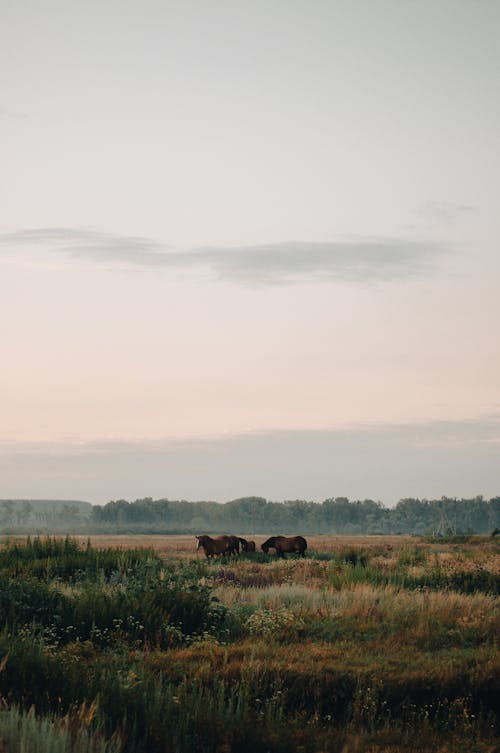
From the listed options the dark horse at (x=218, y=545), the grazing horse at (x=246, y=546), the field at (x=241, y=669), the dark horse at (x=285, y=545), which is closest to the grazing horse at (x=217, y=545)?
the dark horse at (x=218, y=545)

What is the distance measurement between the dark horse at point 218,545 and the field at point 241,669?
1374 centimetres

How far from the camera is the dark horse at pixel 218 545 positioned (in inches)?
1363

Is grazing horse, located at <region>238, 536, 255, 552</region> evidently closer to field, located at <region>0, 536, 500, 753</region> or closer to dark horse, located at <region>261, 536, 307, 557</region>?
dark horse, located at <region>261, 536, 307, 557</region>

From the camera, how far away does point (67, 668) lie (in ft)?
34.4

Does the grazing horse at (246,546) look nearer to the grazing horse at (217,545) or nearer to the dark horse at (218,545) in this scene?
the dark horse at (218,545)

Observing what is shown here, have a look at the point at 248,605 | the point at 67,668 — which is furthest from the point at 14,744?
the point at 248,605

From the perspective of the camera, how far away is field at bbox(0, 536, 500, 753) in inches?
349

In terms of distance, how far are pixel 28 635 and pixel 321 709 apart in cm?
453

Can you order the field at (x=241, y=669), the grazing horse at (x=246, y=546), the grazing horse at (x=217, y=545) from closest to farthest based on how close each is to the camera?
the field at (x=241, y=669)
the grazing horse at (x=217, y=545)
the grazing horse at (x=246, y=546)

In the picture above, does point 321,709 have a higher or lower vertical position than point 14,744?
lower

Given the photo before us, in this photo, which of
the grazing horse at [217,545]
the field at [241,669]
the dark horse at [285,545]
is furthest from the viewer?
the dark horse at [285,545]

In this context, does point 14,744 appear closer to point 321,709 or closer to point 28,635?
point 321,709

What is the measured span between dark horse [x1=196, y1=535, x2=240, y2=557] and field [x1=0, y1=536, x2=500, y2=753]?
13.7 metres

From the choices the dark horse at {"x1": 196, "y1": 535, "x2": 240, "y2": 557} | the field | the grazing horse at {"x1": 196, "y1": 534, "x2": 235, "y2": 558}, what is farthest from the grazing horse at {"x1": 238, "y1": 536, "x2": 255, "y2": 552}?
the field
